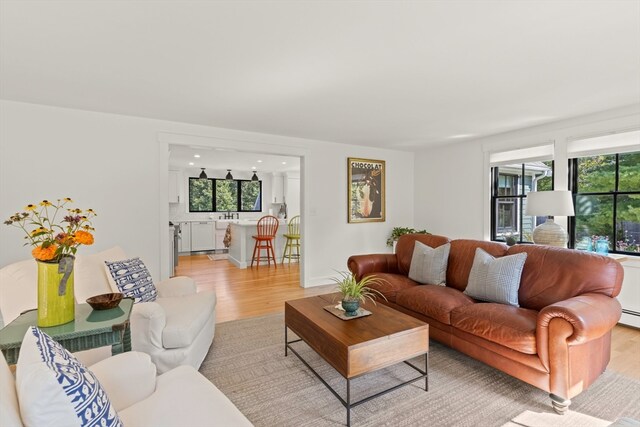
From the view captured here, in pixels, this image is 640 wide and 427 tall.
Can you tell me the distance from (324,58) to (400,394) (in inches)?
93.7

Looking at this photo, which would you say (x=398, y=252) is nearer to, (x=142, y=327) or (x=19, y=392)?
(x=142, y=327)

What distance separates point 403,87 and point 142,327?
9.17 feet

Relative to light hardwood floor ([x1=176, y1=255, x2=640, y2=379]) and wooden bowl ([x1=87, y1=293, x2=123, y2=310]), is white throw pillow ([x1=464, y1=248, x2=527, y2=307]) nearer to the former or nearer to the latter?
light hardwood floor ([x1=176, y1=255, x2=640, y2=379])

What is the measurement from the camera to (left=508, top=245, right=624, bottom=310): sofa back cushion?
2.18m

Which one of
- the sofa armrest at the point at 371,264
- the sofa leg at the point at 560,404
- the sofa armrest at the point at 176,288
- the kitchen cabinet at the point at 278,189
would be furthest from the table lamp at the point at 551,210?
the kitchen cabinet at the point at 278,189

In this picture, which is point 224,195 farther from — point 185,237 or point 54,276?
point 54,276

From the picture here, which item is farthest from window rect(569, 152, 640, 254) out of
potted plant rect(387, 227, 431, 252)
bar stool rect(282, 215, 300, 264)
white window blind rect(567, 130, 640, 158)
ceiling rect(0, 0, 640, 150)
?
bar stool rect(282, 215, 300, 264)

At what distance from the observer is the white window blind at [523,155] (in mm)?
3926

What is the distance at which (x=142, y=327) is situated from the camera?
6.91 ft

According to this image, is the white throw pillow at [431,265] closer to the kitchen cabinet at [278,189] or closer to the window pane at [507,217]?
the window pane at [507,217]

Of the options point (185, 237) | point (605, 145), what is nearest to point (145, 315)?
point (605, 145)

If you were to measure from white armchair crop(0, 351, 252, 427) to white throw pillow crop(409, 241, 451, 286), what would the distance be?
236 cm

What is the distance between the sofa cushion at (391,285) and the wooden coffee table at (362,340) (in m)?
0.68

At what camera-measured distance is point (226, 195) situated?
8844 millimetres
